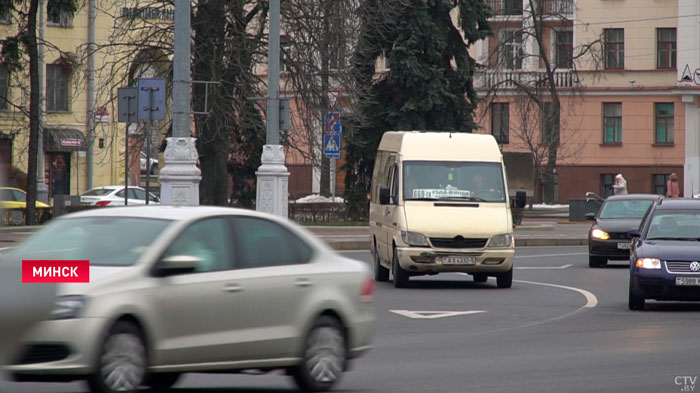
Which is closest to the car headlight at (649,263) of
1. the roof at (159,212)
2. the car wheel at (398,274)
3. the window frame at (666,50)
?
the car wheel at (398,274)

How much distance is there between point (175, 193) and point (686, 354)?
13.7 meters

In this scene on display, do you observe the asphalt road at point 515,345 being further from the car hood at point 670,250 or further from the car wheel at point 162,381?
the car hood at point 670,250

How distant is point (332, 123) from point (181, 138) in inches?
428

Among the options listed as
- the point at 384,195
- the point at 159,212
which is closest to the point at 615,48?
the point at 384,195

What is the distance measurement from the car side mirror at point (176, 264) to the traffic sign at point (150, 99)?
47.3 ft

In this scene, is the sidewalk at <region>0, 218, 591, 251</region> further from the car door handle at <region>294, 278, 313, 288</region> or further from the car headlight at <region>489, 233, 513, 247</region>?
the car door handle at <region>294, 278, 313, 288</region>

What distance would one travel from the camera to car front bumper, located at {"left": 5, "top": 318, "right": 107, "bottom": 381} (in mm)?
8828

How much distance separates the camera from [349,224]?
4462 cm

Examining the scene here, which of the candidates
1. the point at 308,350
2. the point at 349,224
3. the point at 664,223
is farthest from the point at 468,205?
the point at 349,224

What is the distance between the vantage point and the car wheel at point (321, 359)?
10625 mm

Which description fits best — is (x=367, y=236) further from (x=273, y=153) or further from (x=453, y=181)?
(x=453, y=181)

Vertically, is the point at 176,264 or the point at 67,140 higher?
the point at 67,140

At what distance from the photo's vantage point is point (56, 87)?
207 ft

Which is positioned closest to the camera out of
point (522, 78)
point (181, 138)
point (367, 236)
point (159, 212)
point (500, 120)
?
point (159, 212)
